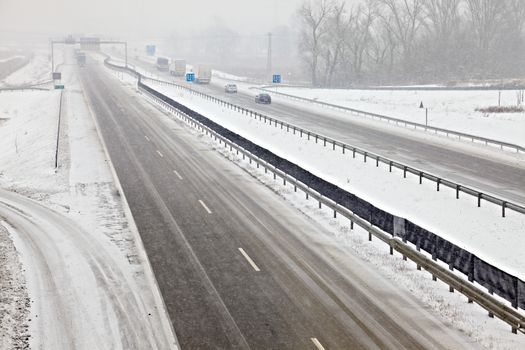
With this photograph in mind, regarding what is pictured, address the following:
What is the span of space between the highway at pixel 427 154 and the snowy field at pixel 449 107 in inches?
→ 199

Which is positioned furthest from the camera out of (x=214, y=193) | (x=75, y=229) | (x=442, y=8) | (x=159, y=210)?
(x=442, y=8)

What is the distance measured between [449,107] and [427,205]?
113 feet

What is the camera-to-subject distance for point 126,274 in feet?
58.0

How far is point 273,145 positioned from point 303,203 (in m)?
18.2

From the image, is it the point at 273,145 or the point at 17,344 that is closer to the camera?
the point at 17,344

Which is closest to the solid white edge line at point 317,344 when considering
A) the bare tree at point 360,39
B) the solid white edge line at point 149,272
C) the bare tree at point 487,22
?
the solid white edge line at point 149,272

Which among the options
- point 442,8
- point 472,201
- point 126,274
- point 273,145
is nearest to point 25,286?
point 126,274

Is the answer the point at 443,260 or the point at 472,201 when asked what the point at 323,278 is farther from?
the point at 472,201

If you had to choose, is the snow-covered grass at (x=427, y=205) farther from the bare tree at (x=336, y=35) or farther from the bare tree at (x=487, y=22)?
the bare tree at (x=336, y=35)

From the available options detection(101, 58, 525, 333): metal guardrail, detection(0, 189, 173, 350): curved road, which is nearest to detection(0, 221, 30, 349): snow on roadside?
detection(0, 189, 173, 350): curved road

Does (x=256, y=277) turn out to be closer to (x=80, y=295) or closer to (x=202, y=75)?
(x=80, y=295)

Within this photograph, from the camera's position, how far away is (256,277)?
1730cm

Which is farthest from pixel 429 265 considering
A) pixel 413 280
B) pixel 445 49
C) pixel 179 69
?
pixel 179 69

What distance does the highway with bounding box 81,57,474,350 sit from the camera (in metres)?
13.6
